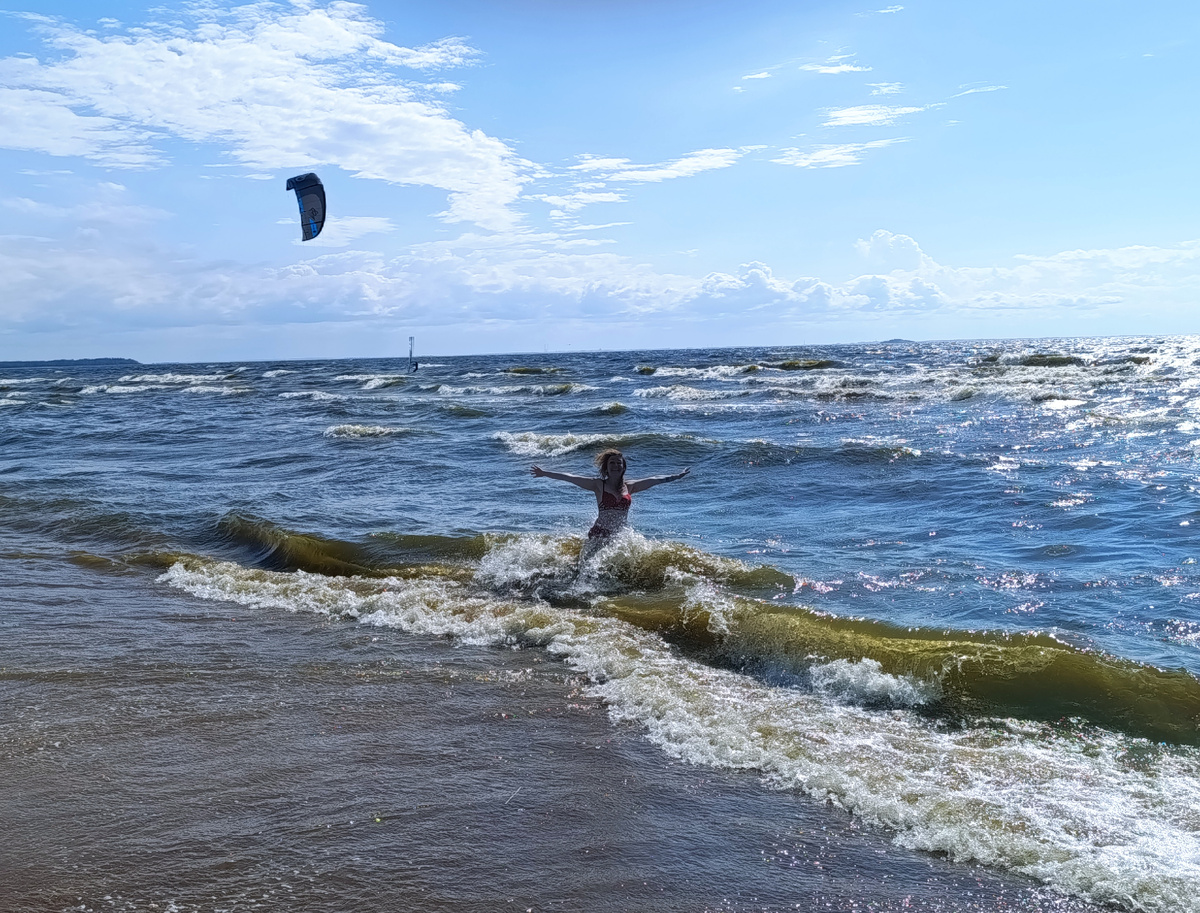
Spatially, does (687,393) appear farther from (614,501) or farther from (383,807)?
(383,807)

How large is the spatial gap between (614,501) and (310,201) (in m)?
6.85

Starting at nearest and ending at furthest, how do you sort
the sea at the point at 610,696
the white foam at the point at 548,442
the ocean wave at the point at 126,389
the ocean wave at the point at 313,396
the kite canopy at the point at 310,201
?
the sea at the point at 610,696, the kite canopy at the point at 310,201, the white foam at the point at 548,442, the ocean wave at the point at 313,396, the ocean wave at the point at 126,389

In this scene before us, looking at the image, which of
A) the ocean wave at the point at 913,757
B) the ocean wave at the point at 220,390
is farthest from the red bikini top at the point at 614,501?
the ocean wave at the point at 220,390

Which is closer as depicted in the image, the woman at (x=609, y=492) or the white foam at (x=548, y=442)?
the woman at (x=609, y=492)

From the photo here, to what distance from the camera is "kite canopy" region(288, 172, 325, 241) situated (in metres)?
13.2

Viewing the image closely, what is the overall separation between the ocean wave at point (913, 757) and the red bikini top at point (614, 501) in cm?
231

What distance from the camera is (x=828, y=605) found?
8.44 metres

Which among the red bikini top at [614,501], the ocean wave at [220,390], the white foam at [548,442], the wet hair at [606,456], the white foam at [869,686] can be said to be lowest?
the white foam at [869,686]

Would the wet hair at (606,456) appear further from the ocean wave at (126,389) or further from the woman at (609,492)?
the ocean wave at (126,389)

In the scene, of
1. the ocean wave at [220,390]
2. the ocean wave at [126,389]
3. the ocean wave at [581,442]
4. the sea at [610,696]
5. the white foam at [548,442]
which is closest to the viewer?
the sea at [610,696]

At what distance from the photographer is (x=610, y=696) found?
6.16 m

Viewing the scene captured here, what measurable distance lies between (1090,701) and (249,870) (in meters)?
5.29

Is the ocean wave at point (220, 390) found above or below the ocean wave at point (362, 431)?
above

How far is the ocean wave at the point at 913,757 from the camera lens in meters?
4.11
